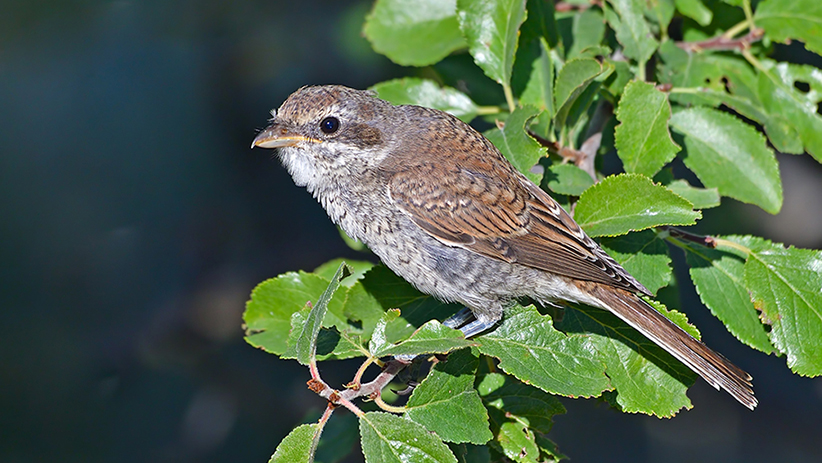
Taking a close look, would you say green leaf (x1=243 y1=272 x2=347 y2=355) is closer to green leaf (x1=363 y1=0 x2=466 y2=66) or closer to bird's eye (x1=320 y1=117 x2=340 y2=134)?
bird's eye (x1=320 y1=117 x2=340 y2=134)

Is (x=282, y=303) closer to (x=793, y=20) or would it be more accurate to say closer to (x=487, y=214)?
(x=487, y=214)

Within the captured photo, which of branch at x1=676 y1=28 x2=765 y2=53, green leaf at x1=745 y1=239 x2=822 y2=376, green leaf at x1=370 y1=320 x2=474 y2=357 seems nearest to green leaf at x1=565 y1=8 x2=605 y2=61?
branch at x1=676 y1=28 x2=765 y2=53

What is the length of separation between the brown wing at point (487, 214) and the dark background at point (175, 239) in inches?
86.3

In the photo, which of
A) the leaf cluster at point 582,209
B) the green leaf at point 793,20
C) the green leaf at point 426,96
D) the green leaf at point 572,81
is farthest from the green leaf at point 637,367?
the green leaf at point 793,20

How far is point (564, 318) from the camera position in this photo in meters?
2.65

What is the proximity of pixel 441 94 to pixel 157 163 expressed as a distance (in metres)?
3.39

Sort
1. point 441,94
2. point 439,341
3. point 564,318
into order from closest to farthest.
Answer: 1. point 439,341
2. point 564,318
3. point 441,94

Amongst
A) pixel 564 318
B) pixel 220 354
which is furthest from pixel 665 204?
pixel 220 354

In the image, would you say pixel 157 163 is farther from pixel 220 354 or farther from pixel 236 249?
pixel 220 354

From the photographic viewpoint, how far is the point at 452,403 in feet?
7.28

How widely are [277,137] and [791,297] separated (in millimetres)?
2051

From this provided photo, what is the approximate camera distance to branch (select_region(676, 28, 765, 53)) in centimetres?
325

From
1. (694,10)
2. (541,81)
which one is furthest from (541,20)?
(694,10)

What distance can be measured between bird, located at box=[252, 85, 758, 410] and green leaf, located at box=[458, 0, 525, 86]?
278 mm
